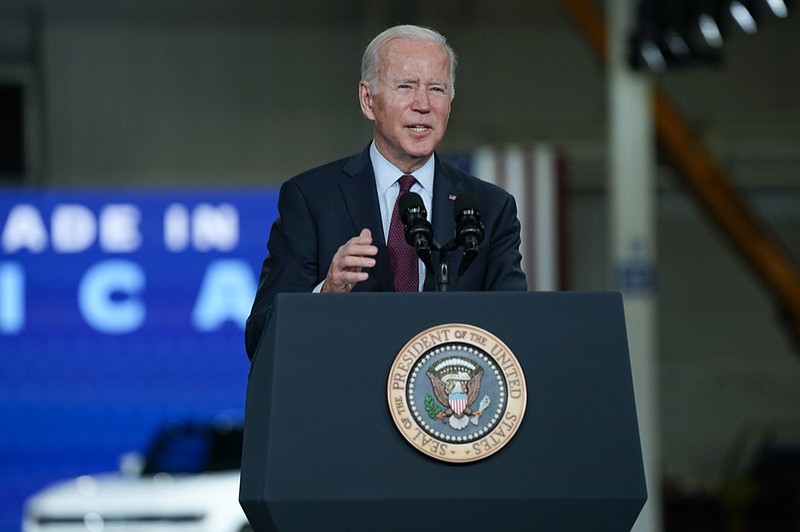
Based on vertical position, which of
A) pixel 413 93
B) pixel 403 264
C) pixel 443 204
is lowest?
pixel 403 264

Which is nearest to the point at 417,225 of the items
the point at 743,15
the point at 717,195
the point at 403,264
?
the point at 403,264

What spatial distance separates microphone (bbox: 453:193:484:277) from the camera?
254 centimetres

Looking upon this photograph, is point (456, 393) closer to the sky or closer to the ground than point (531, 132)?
closer to the ground

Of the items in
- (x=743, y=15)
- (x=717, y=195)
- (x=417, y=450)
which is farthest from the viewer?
(x=717, y=195)

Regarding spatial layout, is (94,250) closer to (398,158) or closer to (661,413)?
(661,413)

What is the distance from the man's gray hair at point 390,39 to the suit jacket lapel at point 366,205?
0.16 metres

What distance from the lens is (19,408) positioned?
13.1m

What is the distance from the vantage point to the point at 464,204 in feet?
8.55

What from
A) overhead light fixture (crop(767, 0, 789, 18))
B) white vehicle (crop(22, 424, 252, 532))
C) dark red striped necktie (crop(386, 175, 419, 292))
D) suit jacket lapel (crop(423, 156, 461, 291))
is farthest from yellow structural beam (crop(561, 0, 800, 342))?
dark red striped necktie (crop(386, 175, 419, 292))

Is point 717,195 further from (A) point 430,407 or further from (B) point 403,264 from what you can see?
(A) point 430,407

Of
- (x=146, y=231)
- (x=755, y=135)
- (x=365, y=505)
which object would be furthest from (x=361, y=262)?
(x=755, y=135)

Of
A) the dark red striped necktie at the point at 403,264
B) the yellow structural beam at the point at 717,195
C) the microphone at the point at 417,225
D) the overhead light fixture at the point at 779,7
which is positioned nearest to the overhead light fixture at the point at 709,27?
the overhead light fixture at the point at 779,7

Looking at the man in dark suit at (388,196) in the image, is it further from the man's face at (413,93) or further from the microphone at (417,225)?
the microphone at (417,225)

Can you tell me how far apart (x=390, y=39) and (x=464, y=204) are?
37cm
